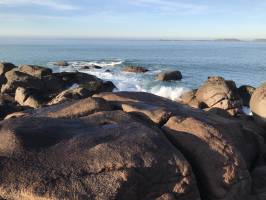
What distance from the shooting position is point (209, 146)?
30.8 feet

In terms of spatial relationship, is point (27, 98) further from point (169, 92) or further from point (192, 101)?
point (169, 92)

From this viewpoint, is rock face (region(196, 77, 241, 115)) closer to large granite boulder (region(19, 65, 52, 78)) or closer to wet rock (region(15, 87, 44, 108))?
wet rock (region(15, 87, 44, 108))

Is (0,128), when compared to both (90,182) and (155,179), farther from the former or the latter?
(155,179)

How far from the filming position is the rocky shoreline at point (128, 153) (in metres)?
7.57

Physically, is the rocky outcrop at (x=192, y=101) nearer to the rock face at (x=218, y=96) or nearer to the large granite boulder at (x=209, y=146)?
the rock face at (x=218, y=96)

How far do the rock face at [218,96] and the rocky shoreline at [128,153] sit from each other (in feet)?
41.4

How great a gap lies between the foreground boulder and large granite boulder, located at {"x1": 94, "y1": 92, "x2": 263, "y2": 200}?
570 millimetres

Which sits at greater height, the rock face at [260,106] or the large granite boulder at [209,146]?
the large granite boulder at [209,146]

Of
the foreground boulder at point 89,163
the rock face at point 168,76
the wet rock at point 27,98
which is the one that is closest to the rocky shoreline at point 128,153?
the foreground boulder at point 89,163

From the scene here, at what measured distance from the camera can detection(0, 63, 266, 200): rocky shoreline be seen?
757 cm

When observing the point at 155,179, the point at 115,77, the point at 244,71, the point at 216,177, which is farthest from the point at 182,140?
the point at 244,71

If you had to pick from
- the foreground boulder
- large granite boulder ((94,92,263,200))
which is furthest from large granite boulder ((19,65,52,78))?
the foreground boulder

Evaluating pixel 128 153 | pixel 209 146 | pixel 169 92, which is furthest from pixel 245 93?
pixel 128 153

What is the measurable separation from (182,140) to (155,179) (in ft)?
5.10
